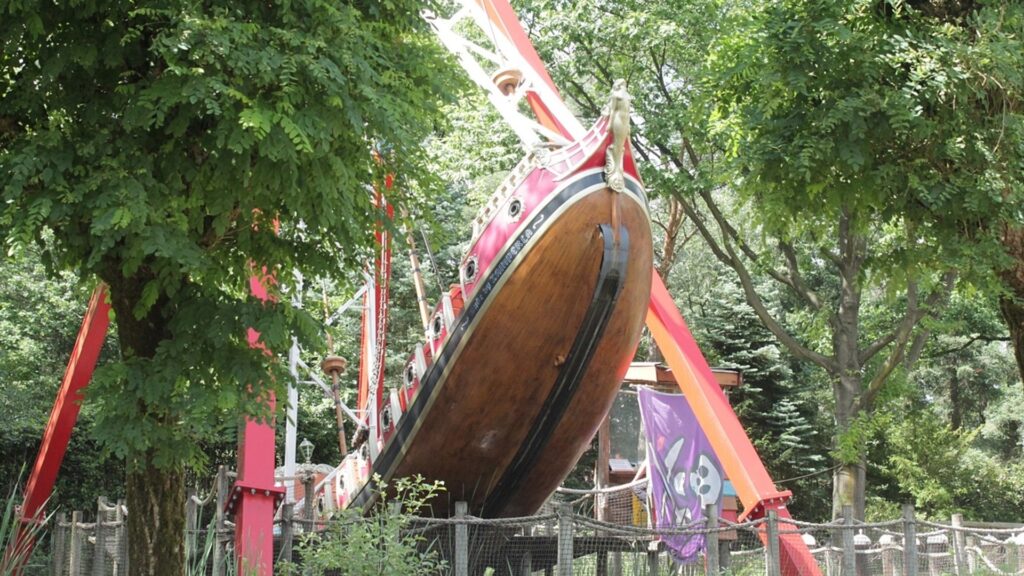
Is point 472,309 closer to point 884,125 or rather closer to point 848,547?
point 848,547

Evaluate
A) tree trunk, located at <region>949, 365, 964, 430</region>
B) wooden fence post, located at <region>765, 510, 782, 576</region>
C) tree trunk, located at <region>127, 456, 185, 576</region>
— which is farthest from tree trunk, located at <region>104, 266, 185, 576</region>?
tree trunk, located at <region>949, 365, 964, 430</region>

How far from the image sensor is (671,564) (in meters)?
14.6

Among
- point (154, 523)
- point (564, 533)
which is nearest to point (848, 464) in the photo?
point (564, 533)

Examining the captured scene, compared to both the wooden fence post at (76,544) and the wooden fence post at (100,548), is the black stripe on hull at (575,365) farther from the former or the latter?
the wooden fence post at (76,544)

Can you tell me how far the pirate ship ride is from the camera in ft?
35.6

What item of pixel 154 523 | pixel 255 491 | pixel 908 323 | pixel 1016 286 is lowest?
pixel 154 523

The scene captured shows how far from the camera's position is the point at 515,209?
1130 cm

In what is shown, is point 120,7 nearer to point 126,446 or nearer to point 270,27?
point 270,27

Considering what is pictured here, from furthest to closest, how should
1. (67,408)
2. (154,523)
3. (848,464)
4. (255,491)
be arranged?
(848,464) → (67,408) → (255,491) → (154,523)

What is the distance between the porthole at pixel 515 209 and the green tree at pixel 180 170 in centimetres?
310

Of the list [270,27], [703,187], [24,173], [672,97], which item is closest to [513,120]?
[270,27]

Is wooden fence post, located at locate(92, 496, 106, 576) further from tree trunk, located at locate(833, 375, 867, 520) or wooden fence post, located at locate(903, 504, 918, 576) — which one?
tree trunk, located at locate(833, 375, 867, 520)

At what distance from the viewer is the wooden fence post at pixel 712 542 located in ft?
31.2

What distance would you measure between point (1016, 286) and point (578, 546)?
5437mm
